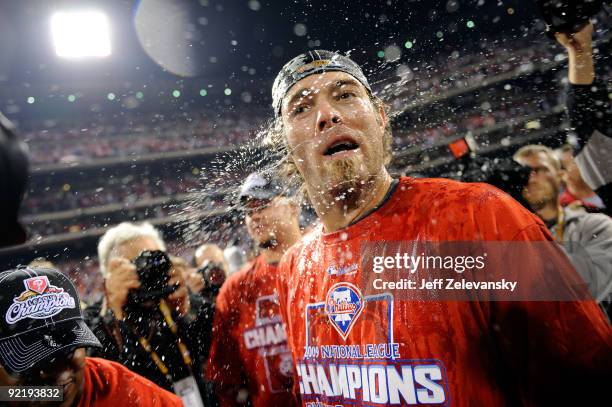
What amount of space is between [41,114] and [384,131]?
23.9 metres

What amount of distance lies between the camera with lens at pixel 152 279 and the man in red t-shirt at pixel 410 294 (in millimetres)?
1002

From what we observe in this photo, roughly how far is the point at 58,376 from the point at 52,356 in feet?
0.33

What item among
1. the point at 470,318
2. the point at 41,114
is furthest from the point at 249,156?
the point at 41,114

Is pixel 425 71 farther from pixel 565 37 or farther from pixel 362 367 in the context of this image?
pixel 362 367

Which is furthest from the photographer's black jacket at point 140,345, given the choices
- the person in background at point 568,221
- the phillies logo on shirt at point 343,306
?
the person in background at point 568,221

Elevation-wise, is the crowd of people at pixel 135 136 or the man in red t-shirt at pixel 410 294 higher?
the crowd of people at pixel 135 136

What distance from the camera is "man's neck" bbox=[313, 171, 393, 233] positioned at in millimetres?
1660

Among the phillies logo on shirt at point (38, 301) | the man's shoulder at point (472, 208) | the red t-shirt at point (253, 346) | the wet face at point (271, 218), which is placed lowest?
the red t-shirt at point (253, 346)

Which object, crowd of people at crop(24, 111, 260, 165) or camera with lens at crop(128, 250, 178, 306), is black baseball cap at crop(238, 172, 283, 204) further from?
crowd of people at crop(24, 111, 260, 165)

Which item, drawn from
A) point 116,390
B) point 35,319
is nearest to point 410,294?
point 116,390

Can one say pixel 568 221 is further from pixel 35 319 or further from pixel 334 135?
pixel 35 319

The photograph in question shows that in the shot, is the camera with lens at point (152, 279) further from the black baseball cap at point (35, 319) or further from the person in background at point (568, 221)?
the person in background at point (568, 221)

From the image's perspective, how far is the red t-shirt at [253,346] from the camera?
2686 mm

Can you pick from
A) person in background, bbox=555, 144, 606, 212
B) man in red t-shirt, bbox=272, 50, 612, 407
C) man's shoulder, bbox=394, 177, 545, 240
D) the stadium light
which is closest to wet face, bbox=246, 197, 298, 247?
man in red t-shirt, bbox=272, 50, 612, 407
